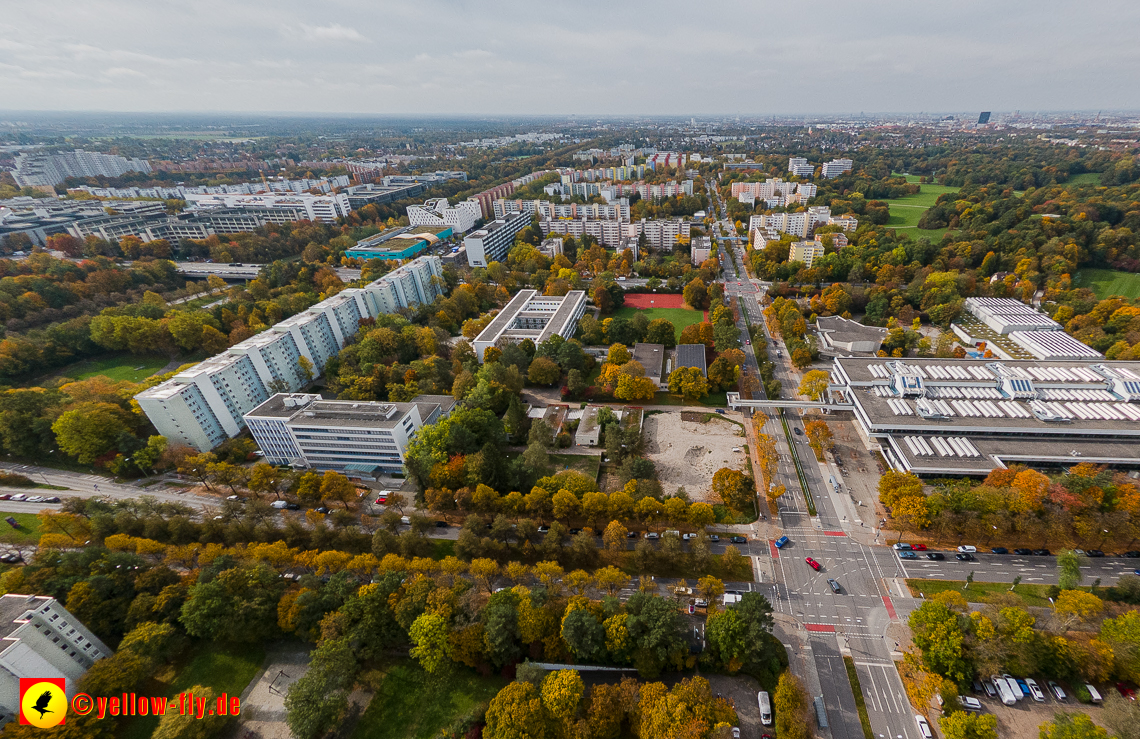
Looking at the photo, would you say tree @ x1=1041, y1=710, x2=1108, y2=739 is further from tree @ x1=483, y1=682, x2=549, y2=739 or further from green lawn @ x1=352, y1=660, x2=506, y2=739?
green lawn @ x1=352, y1=660, x2=506, y2=739

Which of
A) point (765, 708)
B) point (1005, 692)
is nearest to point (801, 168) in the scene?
point (1005, 692)

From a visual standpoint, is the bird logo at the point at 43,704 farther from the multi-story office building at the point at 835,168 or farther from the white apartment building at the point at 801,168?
the multi-story office building at the point at 835,168

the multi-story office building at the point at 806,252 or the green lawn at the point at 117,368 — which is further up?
the multi-story office building at the point at 806,252

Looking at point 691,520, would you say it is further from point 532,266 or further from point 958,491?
point 532,266

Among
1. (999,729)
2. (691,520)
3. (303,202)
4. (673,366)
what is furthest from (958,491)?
(303,202)

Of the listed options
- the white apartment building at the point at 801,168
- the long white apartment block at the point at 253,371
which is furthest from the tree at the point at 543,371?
the white apartment building at the point at 801,168

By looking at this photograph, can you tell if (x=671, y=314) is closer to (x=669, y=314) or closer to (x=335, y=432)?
(x=669, y=314)

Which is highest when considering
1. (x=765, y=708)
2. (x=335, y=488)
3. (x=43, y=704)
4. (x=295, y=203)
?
(x=295, y=203)
